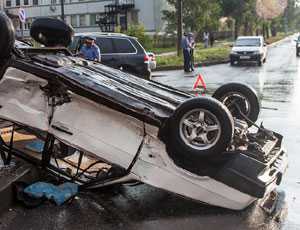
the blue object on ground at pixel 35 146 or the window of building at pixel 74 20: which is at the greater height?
the window of building at pixel 74 20

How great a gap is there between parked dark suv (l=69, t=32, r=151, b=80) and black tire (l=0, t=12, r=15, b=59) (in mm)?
10240

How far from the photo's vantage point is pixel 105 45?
599 inches

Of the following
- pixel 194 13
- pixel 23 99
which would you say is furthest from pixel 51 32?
pixel 194 13

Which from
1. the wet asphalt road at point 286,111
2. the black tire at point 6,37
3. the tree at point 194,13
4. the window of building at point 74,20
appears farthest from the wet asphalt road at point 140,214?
the window of building at point 74,20

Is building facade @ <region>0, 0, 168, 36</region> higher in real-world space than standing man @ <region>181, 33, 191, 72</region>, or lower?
higher

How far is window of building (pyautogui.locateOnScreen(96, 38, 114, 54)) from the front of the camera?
49.7ft

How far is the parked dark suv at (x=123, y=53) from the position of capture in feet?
49.6

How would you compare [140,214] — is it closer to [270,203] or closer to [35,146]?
[270,203]

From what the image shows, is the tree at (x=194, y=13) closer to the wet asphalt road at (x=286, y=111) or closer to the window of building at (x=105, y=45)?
the wet asphalt road at (x=286, y=111)

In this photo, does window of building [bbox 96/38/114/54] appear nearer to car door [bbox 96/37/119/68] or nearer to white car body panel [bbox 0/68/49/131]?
car door [bbox 96/37/119/68]

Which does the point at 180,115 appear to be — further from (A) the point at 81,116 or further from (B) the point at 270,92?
(B) the point at 270,92

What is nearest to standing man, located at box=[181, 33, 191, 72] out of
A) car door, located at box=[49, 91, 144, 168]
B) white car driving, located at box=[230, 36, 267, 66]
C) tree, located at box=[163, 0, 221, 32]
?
white car driving, located at box=[230, 36, 267, 66]

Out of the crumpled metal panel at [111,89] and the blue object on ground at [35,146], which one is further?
the blue object on ground at [35,146]

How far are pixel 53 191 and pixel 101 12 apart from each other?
5262cm
